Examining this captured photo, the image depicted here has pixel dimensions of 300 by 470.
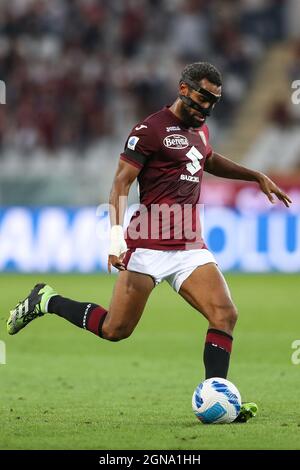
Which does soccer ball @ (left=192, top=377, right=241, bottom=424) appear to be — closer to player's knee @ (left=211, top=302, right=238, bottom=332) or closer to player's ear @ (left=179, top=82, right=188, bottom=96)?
player's knee @ (left=211, top=302, right=238, bottom=332)

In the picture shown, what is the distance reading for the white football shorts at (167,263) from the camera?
24.0 ft

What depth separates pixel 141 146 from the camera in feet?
23.9

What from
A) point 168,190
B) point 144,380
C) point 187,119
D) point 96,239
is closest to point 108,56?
point 96,239

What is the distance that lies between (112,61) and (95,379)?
14.1 meters

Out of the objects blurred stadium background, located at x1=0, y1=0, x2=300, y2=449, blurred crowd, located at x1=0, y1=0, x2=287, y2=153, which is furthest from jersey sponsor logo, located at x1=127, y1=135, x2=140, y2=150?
blurred crowd, located at x1=0, y1=0, x2=287, y2=153

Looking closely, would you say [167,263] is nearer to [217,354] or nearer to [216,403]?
[217,354]

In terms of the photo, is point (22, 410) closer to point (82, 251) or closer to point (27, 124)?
point (82, 251)

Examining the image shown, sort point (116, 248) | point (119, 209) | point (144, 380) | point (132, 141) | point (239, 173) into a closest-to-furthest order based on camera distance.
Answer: point (116, 248), point (119, 209), point (132, 141), point (239, 173), point (144, 380)

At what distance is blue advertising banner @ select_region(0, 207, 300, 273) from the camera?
58.2 feet

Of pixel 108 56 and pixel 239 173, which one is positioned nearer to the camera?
pixel 239 173

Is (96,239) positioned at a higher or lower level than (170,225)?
lower

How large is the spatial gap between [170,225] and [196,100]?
861mm

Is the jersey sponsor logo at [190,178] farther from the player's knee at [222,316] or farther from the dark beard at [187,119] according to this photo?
the player's knee at [222,316]
